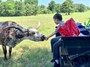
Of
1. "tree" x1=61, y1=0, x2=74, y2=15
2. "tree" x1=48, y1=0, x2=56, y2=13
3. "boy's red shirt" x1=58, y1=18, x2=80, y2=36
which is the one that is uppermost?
"boy's red shirt" x1=58, y1=18, x2=80, y2=36

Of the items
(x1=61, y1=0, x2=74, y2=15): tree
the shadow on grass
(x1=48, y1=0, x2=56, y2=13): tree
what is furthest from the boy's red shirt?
(x1=48, y1=0, x2=56, y2=13): tree

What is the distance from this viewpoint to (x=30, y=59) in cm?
961

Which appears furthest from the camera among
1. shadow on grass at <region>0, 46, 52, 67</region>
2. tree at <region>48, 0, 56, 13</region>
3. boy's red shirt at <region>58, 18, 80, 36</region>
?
tree at <region>48, 0, 56, 13</region>

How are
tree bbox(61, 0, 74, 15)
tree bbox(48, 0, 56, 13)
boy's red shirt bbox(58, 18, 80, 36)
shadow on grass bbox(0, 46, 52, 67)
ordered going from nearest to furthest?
1. boy's red shirt bbox(58, 18, 80, 36)
2. shadow on grass bbox(0, 46, 52, 67)
3. tree bbox(61, 0, 74, 15)
4. tree bbox(48, 0, 56, 13)

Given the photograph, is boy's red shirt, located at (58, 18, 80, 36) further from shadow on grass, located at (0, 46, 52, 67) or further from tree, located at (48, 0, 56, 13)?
tree, located at (48, 0, 56, 13)

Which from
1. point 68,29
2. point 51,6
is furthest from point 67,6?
point 68,29

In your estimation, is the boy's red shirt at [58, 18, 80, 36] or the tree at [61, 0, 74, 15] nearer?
the boy's red shirt at [58, 18, 80, 36]

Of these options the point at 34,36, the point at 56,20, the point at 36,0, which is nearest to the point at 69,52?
the point at 56,20

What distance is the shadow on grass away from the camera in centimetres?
890

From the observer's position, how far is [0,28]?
35.0 feet

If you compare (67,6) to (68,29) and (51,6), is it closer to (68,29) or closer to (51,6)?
(51,6)

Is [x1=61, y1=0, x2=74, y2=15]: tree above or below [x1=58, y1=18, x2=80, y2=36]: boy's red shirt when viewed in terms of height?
below

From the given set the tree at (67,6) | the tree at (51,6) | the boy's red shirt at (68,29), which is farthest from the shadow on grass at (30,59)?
the tree at (51,6)

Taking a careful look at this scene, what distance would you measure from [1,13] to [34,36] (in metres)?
49.5
